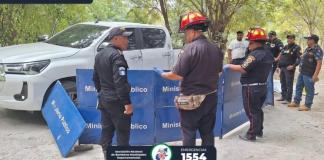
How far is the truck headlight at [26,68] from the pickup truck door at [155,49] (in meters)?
2.17

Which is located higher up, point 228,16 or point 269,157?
point 228,16

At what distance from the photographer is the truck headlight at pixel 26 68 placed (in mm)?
6789

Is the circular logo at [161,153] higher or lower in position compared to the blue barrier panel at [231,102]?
higher

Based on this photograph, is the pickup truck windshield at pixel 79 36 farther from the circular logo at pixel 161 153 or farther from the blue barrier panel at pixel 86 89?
the circular logo at pixel 161 153

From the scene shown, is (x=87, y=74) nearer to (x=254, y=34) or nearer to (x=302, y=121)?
(x=254, y=34)

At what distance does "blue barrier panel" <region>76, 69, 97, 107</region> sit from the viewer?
6.11m

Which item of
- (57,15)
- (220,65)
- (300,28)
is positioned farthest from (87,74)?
(300,28)

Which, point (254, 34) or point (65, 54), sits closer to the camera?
point (254, 34)

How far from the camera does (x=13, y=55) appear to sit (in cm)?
703

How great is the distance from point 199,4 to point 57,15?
557 centimetres

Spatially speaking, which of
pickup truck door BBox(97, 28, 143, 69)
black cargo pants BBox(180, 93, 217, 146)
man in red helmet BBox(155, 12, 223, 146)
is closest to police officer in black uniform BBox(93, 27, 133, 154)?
man in red helmet BBox(155, 12, 223, 146)

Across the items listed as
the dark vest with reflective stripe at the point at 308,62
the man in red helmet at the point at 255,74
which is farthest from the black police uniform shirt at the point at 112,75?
the dark vest with reflective stripe at the point at 308,62
